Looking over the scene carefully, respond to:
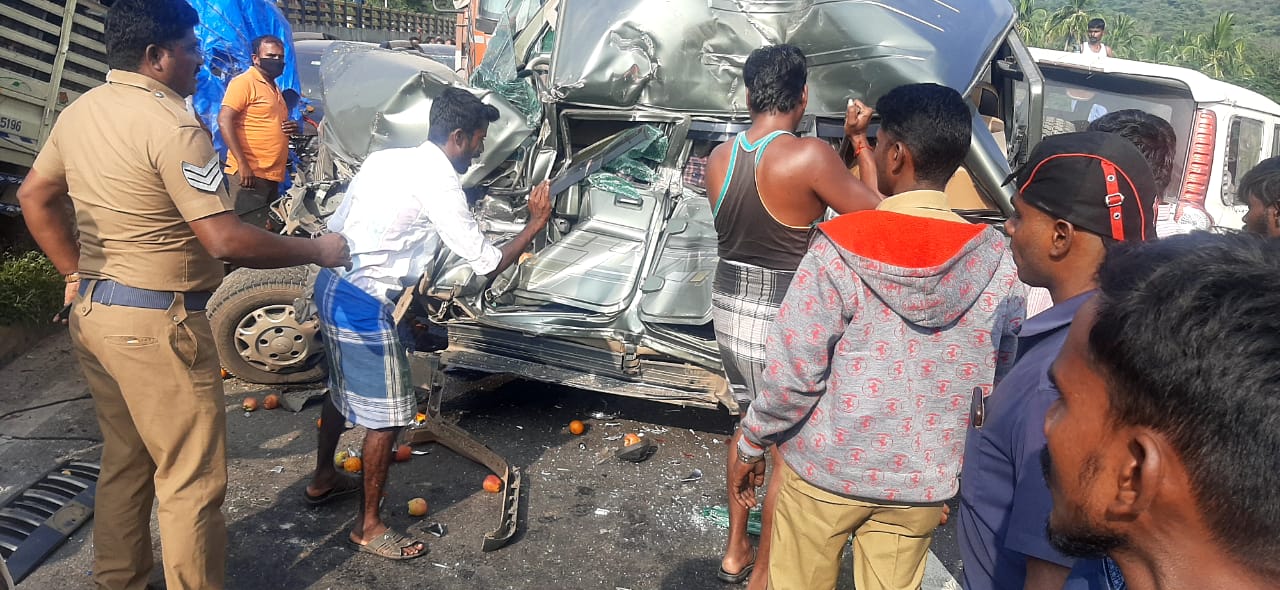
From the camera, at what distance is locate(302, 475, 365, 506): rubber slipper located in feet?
11.5

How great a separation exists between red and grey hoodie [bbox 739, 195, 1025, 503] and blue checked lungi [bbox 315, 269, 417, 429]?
1641 mm

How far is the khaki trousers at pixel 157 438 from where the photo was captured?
7.86 ft

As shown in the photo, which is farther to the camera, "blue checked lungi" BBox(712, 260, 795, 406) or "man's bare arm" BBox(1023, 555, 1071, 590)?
"blue checked lungi" BBox(712, 260, 795, 406)

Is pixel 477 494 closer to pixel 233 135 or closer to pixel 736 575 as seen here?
pixel 736 575

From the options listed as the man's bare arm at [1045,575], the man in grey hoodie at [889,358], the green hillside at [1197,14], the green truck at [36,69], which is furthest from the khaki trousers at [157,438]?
the green hillside at [1197,14]

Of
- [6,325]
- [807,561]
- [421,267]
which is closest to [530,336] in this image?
[421,267]

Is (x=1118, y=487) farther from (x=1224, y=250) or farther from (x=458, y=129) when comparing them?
(x=458, y=129)

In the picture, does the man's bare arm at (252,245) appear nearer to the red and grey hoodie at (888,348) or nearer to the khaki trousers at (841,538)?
the red and grey hoodie at (888,348)

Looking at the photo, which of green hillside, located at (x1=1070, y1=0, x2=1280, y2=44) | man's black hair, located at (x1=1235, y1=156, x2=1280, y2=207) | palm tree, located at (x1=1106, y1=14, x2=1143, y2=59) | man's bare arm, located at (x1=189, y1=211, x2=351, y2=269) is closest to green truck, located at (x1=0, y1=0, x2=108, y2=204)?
man's bare arm, located at (x1=189, y1=211, x2=351, y2=269)

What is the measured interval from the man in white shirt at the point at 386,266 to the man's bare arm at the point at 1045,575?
7.57 feet

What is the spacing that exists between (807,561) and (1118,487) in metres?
1.41

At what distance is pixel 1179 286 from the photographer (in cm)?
74

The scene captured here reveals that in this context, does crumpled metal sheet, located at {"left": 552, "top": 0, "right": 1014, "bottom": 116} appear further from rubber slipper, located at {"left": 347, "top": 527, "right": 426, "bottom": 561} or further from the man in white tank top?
the man in white tank top

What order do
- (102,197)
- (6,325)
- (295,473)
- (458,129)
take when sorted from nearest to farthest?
(102,197)
(458,129)
(295,473)
(6,325)
